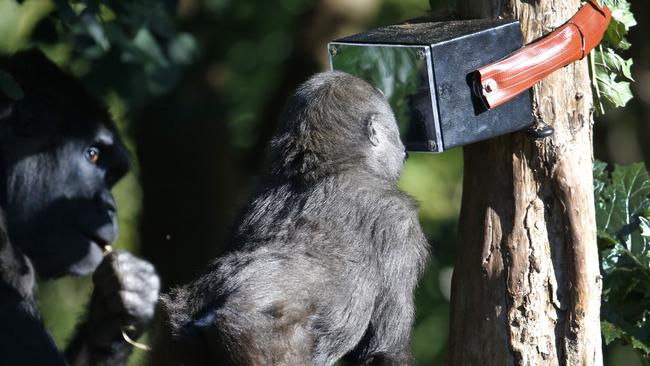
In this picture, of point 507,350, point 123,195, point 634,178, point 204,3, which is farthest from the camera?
point 123,195

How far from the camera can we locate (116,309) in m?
3.42

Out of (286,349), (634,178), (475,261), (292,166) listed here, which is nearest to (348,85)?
(292,166)

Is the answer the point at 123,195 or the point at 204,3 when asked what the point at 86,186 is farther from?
the point at 123,195

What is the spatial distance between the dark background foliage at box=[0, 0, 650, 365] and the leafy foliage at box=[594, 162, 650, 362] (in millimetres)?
1554

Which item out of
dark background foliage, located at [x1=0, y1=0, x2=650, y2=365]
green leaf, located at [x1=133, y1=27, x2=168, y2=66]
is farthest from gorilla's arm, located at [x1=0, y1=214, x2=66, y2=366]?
green leaf, located at [x1=133, y1=27, x2=168, y2=66]

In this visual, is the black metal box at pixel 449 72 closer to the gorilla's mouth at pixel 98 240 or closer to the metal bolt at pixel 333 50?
the metal bolt at pixel 333 50

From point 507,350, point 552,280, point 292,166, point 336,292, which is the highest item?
point 292,166

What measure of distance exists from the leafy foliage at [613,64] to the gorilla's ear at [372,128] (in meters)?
0.69

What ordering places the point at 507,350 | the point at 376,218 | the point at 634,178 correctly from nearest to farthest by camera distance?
the point at 376,218, the point at 507,350, the point at 634,178

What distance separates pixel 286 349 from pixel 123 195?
6.45 metres

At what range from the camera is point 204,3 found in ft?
22.2

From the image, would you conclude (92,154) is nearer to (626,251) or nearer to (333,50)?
(333,50)

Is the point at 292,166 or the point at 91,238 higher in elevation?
the point at 292,166

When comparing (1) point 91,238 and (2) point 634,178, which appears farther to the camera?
(1) point 91,238
